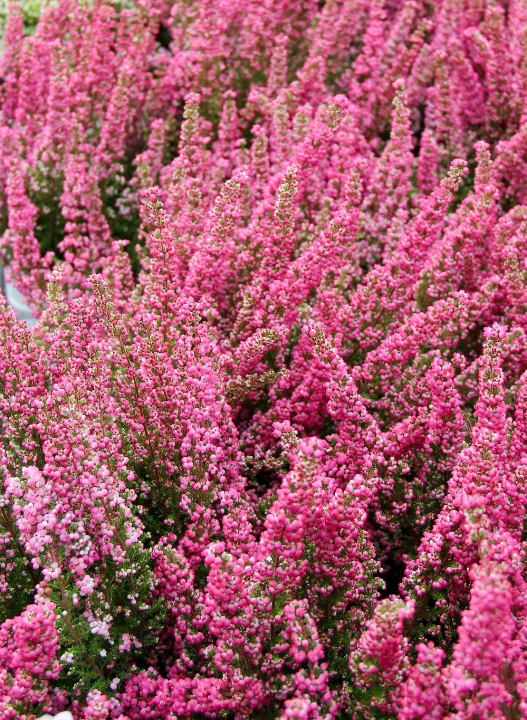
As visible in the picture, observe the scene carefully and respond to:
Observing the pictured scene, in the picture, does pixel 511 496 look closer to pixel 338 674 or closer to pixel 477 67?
pixel 338 674

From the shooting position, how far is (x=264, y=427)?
95.4 inches

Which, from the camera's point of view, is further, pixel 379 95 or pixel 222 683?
pixel 379 95

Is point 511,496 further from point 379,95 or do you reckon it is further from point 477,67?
point 477,67

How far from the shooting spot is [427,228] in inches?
94.3

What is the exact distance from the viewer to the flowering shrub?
5.33 feet

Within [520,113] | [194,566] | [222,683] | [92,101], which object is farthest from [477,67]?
[222,683]

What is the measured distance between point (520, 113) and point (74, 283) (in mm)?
2272

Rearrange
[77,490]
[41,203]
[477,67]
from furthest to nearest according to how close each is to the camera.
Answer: [477,67]
[41,203]
[77,490]

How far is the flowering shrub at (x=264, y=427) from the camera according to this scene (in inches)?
64.0

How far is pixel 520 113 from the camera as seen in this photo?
360 cm

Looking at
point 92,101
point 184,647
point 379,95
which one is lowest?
point 184,647

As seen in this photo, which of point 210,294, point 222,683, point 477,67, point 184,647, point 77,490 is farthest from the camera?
point 477,67

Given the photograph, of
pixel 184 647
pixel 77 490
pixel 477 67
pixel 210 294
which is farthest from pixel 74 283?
A: pixel 477 67

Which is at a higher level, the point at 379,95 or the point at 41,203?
the point at 379,95
